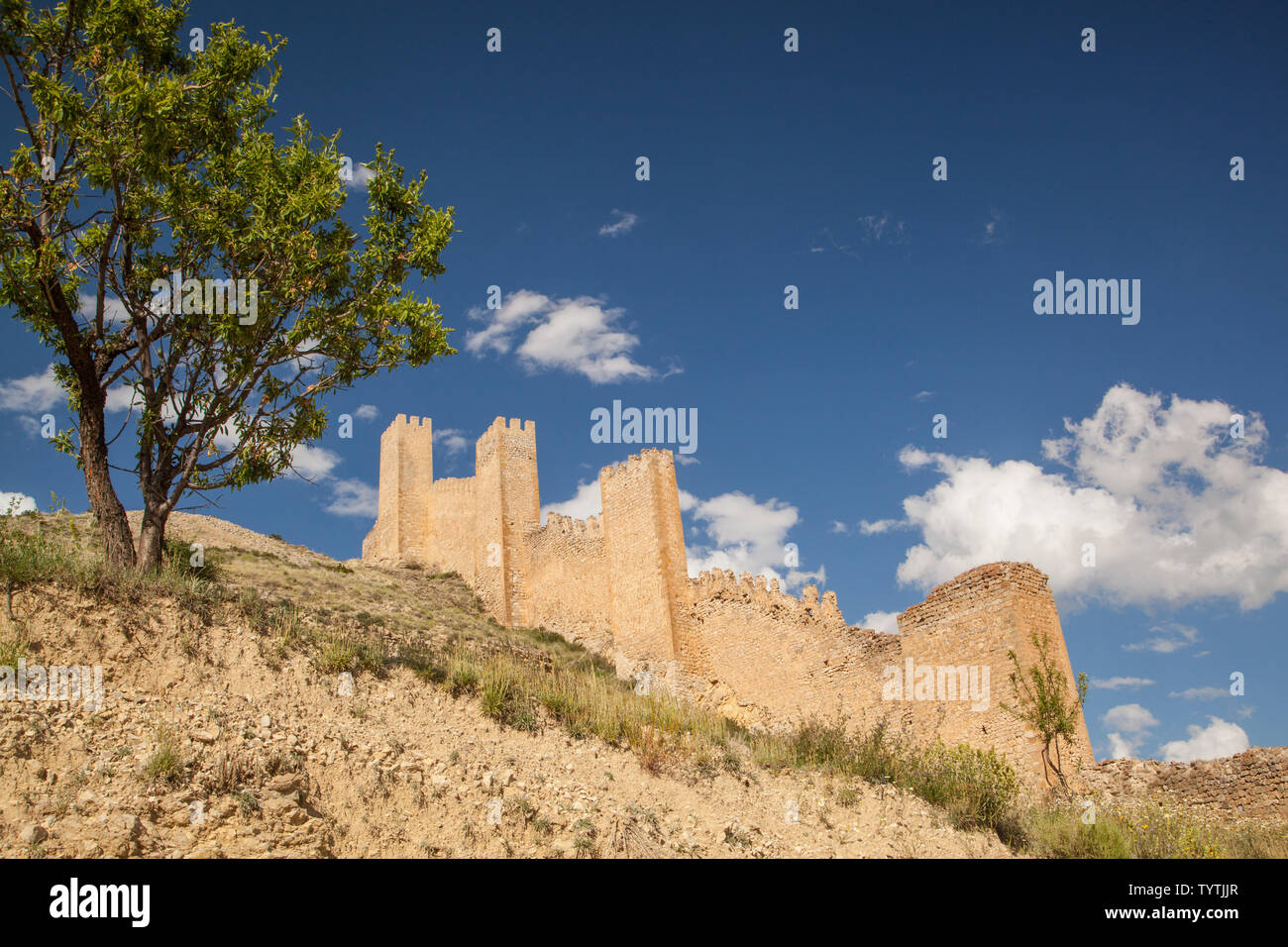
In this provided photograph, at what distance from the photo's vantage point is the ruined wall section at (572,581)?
2919 cm

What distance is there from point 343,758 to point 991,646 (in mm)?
11660

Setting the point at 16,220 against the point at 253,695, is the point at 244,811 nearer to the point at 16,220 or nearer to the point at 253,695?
the point at 253,695

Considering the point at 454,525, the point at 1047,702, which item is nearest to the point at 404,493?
the point at 454,525

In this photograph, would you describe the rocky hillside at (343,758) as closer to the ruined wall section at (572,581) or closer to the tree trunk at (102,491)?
the tree trunk at (102,491)

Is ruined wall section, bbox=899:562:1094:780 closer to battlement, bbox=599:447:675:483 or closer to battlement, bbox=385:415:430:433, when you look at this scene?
battlement, bbox=599:447:675:483

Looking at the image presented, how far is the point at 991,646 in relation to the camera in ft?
51.5

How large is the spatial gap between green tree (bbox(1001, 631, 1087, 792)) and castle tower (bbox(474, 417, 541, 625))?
66.8 ft

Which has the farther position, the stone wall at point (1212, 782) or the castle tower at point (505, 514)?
the castle tower at point (505, 514)

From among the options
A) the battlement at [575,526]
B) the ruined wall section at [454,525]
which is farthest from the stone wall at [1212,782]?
the ruined wall section at [454,525]

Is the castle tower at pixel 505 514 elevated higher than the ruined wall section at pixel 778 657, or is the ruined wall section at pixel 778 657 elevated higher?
the castle tower at pixel 505 514

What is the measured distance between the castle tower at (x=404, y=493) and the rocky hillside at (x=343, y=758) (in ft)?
84.7

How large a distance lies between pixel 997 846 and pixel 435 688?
6921 mm

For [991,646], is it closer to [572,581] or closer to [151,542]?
[151,542]
